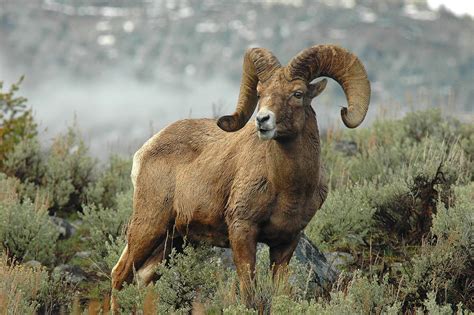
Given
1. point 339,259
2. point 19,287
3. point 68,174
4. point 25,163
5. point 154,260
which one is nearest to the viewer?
point 19,287

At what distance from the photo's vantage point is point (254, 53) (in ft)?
21.1

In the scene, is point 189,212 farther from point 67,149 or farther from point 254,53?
point 67,149

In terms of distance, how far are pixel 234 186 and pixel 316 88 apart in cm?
97

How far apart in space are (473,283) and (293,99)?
95.1 inches

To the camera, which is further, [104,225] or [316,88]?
[104,225]

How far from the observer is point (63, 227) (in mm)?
10273

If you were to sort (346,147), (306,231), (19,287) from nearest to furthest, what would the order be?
(19,287) < (306,231) < (346,147)

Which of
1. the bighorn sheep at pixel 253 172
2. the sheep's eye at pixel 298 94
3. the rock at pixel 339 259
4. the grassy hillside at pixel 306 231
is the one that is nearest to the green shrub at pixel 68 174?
the grassy hillside at pixel 306 231

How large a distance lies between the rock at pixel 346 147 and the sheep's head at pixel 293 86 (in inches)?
260

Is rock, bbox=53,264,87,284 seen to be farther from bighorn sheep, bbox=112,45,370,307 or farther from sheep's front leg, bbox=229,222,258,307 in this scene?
sheep's front leg, bbox=229,222,258,307

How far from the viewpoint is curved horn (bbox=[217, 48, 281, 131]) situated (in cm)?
631

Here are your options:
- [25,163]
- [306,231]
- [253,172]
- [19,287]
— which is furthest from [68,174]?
[253,172]

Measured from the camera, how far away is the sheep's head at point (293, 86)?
605 centimetres

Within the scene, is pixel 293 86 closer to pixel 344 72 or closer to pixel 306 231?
pixel 344 72
